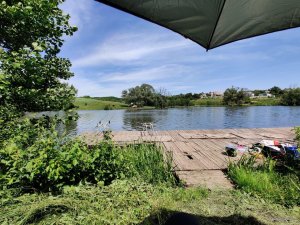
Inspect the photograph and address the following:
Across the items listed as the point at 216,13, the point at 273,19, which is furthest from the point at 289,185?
the point at 216,13

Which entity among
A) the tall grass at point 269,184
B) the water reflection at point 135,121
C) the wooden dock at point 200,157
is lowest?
the water reflection at point 135,121

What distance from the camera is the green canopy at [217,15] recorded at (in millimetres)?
1612

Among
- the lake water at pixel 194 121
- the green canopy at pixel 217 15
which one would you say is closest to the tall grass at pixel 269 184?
the green canopy at pixel 217 15

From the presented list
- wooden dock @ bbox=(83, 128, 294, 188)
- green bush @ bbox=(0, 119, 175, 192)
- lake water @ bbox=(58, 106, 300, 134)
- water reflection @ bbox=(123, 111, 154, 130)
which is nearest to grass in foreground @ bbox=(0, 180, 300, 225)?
green bush @ bbox=(0, 119, 175, 192)

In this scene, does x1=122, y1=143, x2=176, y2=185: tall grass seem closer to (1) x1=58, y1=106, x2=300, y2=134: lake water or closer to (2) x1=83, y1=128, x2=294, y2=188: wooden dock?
(2) x1=83, y1=128, x2=294, y2=188: wooden dock

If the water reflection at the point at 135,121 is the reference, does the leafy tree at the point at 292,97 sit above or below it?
above

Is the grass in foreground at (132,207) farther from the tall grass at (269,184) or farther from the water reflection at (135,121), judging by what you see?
the water reflection at (135,121)

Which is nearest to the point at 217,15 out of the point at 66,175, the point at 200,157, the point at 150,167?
the point at 66,175

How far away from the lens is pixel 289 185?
186 inches

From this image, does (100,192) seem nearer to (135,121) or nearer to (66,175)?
(66,175)

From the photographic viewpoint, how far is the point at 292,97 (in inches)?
2584

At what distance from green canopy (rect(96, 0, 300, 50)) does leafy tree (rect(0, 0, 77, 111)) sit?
8.80 ft

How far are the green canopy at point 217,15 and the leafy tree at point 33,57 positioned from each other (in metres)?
2.68

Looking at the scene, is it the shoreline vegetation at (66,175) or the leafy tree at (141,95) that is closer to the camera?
the shoreline vegetation at (66,175)
